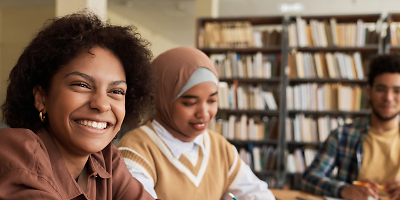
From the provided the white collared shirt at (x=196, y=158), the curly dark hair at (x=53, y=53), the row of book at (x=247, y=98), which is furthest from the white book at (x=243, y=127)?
the curly dark hair at (x=53, y=53)

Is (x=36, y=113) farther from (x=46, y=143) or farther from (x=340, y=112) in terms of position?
(x=340, y=112)

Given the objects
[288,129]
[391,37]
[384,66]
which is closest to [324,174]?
[384,66]

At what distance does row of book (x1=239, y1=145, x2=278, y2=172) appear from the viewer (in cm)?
382

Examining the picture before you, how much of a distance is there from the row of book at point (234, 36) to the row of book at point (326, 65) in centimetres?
36

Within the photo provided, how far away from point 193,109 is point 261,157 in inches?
110

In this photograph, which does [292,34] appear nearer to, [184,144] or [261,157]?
[261,157]

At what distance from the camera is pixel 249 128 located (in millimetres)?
3889

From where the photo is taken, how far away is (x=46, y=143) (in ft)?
2.57

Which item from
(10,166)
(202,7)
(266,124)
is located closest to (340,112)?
(266,124)

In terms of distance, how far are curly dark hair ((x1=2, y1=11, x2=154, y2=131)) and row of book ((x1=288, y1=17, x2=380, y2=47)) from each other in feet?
10.4

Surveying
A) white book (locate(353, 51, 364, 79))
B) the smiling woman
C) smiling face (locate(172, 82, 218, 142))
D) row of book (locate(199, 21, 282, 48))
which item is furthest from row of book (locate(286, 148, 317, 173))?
the smiling woman

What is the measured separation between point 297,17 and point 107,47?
3.38 meters

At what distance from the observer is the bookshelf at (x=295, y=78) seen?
3.66 metres

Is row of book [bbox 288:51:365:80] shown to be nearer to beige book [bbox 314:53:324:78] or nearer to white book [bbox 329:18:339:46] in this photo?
beige book [bbox 314:53:324:78]
